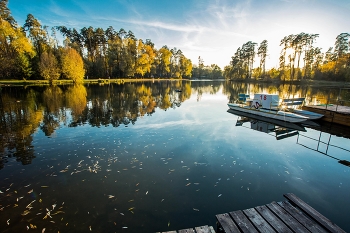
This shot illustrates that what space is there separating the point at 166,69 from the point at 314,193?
111603 mm

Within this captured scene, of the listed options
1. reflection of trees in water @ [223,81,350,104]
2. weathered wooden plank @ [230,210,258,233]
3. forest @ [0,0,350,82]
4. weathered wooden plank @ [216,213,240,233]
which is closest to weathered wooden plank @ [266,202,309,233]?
weathered wooden plank @ [230,210,258,233]

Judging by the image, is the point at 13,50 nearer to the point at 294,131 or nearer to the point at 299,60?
the point at 294,131

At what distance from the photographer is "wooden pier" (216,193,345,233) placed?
3.99 metres

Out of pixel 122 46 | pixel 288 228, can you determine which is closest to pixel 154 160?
pixel 288 228

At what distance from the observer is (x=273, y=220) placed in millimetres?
4277

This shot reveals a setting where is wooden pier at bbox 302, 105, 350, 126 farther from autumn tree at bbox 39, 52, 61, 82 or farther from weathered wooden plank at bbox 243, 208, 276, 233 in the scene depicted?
autumn tree at bbox 39, 52, 61, 82

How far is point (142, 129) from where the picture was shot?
557 inches

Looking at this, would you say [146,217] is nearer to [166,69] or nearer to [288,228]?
[288,228]

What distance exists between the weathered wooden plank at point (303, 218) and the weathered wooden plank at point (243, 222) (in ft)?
4.29

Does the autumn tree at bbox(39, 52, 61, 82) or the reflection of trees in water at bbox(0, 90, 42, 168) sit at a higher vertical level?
the autumn tree at bbox(39, 52, 61, 82)

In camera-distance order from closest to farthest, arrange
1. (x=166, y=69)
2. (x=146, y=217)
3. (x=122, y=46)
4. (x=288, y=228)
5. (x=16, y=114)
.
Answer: (x=288, y=228), (x=146, y=217), (x=16, y=114), (x=122, y=46), (x=166, y=69)

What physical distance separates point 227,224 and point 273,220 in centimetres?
122

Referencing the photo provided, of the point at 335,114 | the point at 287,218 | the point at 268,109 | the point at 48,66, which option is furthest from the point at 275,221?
the point at 48,66

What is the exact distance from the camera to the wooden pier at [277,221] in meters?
3.99
